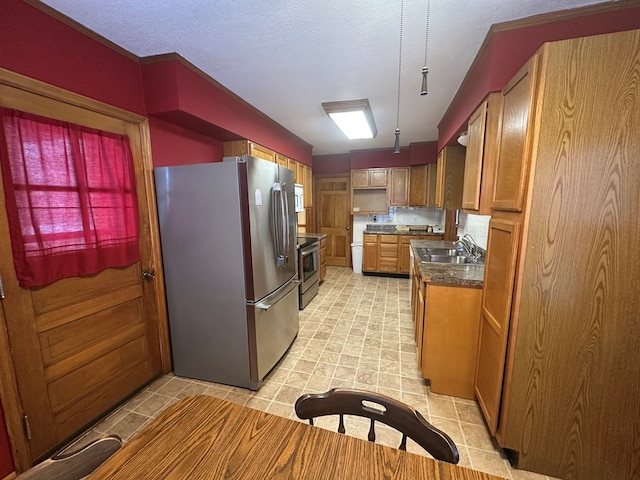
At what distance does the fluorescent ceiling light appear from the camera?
105 inches

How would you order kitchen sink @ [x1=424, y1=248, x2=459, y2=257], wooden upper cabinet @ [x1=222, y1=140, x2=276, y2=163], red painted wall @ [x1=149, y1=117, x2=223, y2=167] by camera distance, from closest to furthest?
red painted wall @ [x1=149, y1=117, x2=223, y2=167], wooden upper cabinet @ [x1=222, y1=140, x2=276, y2=163], kitchen sink @ [x1=424, y1=248, x2=459, y2=257]

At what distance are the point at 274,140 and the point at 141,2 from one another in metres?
2.18

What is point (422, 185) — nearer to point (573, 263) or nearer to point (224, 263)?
point (573, 263)

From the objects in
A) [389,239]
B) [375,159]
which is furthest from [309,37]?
[389,239]

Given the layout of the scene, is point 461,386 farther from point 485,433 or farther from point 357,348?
point 357,348

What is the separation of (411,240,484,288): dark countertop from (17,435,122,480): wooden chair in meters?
1.88

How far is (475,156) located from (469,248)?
4.23 ft

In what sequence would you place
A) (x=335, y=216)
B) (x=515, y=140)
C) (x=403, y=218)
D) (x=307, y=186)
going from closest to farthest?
(x=515, y=140) → (x=307, y=186) → (x=403, y=218) → (x=335, y=216)

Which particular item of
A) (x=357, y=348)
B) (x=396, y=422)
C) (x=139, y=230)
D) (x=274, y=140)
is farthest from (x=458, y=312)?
(x=274, y=140)

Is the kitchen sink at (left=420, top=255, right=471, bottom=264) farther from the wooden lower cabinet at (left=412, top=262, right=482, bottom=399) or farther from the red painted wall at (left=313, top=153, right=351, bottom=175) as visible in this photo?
the red painted wall at (left=313, top=153, right=351, bottom=175)

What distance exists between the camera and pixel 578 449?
135 cm

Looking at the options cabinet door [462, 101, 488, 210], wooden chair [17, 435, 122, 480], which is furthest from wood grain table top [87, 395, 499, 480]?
cabinet door [462, 101, 488, 210]

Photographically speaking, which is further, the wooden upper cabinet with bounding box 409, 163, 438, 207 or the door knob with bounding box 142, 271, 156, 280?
the wooden upper cabinet with bounding box 409, 163, 438, 207

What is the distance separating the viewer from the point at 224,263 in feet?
6.63
